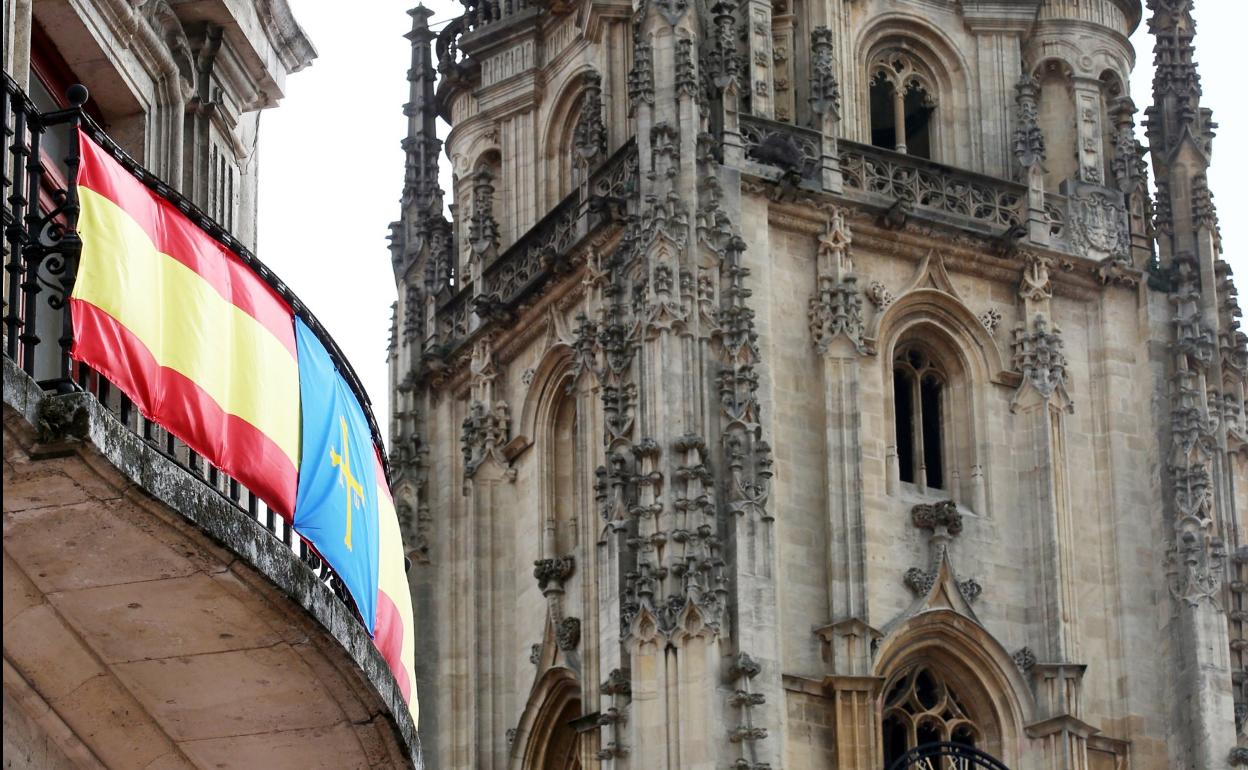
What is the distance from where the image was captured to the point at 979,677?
39.5 m

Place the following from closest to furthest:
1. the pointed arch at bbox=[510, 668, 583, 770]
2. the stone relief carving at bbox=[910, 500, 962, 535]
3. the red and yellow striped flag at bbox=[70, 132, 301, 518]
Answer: the red and yellow striped flag at bbox=[70, 132, 301, 518]
the stone relief carving at bbox=[910, 500, 962, 535]
the pointed arch at bbox=[510, 668, 583, 770]

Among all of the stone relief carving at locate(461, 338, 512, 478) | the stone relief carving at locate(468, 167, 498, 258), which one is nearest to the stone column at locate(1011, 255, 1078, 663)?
the stone relief carving at locate(461, 338, 512, 478)

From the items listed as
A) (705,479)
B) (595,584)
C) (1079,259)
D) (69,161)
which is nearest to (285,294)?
(69,161)

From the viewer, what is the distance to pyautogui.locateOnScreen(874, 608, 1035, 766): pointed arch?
3925cm

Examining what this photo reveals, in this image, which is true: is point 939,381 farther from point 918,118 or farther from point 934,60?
point 934,60

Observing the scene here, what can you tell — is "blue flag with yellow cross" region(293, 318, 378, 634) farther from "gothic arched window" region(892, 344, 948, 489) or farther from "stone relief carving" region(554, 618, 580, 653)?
"gothic arched window" region(892, 344, 948, 489)

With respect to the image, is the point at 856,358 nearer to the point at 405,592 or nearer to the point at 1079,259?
the point at 1079,259

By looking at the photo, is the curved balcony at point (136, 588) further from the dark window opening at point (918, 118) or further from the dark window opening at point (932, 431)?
the dark window opening at point (918, 118)

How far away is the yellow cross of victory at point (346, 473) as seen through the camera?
1218 cm

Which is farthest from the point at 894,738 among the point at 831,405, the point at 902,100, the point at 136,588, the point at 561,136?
the point at 136,588

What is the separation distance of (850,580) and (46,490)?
28.6m

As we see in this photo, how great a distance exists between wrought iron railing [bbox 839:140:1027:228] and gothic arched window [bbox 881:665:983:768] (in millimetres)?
5749

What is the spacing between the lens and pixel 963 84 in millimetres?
43844

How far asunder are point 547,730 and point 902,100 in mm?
9292
